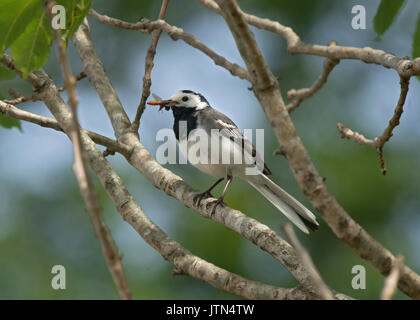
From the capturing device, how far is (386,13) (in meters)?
2.76

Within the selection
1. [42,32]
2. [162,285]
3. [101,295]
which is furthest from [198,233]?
[42,32]

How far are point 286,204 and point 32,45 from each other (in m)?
2.43

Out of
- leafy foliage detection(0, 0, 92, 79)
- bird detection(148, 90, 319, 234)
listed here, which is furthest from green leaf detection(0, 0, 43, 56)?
bird detection(148, 90, 319, 234)

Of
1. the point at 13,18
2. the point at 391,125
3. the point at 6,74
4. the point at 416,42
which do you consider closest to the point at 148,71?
the point at 6,74

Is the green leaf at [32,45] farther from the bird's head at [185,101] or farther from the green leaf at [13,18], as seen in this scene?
the bird's head at [185,101]

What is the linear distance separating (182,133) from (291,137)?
2.94 meters

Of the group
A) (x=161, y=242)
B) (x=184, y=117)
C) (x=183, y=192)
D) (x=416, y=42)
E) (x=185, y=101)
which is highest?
(x=185, y=101)

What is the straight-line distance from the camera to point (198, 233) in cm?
617

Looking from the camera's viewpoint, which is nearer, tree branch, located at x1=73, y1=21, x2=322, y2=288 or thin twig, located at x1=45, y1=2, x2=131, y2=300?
thin twig, located at x1=45, y1=2, x2=131, y2=300

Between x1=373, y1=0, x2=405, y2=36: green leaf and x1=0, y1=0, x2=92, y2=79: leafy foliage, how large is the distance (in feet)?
4.83

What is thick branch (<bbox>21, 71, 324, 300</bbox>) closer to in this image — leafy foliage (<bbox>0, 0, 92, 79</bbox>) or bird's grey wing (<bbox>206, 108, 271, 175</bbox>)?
leafy foliage (<bbox>0, 0, 92, 79</bbox>)

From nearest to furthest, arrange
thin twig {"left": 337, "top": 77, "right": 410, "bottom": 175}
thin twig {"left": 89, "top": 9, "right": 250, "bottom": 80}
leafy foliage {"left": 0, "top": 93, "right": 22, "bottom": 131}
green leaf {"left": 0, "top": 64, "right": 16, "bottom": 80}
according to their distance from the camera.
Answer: thin twig {"left": 337, "top": 77, "right": 410, "bottom": 175}
green leaf {"left": 0, "top": 64, "right": 16, "bottom": 80}
thin twig {"left": 89, "top": 9, "right": 250, "bottom": 80}
leafy foliage {"left": 0, "top": 93, "right": 22, "bottom": 131}

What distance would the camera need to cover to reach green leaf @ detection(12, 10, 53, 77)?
2.68 m

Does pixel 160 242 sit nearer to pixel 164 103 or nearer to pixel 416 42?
pixel 416 42
